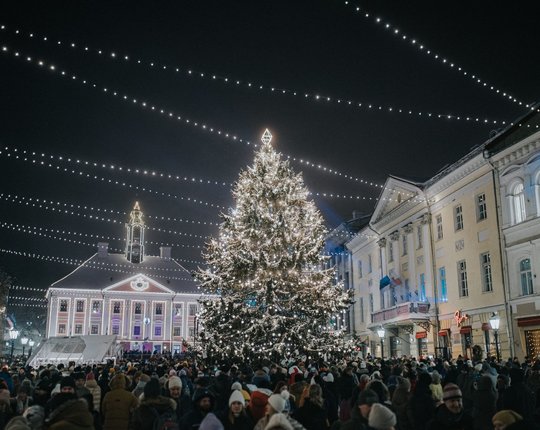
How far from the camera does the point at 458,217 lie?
3294 cm

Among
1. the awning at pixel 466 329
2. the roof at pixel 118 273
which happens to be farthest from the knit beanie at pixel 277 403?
the roof at pixel 118 273

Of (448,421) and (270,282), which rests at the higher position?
(270,282)

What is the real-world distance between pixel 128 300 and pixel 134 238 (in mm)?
10550

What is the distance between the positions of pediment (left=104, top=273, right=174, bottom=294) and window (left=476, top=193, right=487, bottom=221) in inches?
2689

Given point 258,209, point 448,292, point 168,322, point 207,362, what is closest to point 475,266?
point 448,292

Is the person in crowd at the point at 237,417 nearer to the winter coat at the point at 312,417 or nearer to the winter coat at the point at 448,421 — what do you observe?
the winter coat at the point at 312,417

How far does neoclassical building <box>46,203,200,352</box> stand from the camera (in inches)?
3487

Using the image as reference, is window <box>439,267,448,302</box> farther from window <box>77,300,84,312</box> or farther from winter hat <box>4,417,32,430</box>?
window <box>77,300,84,312</box>

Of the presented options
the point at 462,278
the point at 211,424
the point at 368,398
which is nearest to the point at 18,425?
the point at 211,424

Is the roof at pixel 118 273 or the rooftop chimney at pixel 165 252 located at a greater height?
the rooftop chimney at pixel 165 252

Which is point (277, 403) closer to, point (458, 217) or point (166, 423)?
point (166, 423)

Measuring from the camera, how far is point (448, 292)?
111ft

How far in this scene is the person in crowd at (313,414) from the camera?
7.48 m

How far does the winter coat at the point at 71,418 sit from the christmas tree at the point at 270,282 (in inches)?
751
